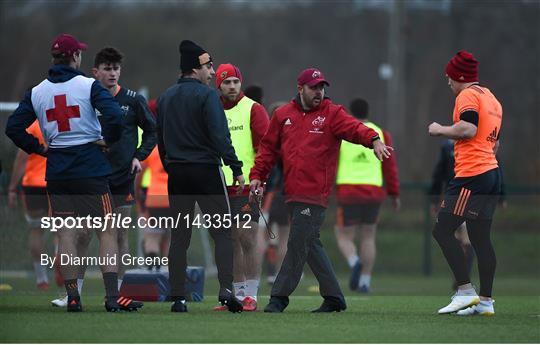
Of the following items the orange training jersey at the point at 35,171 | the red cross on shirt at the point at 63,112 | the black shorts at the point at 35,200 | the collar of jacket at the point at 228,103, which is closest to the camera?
the red cross on shirt at the point at 63,112

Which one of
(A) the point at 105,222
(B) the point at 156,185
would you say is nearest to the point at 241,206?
(A) the point at 105,222

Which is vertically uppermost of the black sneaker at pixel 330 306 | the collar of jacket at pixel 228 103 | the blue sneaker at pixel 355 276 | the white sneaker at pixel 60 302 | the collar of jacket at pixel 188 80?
the collar of jacket at pixel 188 80

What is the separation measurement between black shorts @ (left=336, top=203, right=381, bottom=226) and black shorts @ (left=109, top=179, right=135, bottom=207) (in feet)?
16.8

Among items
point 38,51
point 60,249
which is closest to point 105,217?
point 60,249

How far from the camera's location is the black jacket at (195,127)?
1018 cm

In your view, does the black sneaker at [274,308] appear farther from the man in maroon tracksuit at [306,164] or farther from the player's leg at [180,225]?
the player's leg at [180,225]

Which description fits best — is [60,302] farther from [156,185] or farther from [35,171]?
[156,185]

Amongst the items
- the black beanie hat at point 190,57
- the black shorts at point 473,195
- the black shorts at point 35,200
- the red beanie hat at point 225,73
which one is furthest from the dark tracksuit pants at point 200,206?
the black shorts at point 35,200

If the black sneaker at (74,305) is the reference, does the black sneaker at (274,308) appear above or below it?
below

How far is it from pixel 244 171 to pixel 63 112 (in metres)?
2.07

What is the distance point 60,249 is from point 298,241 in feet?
6.52

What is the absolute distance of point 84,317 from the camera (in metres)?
9.54

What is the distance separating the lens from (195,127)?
10.3m

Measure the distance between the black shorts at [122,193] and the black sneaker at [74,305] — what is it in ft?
4.53
